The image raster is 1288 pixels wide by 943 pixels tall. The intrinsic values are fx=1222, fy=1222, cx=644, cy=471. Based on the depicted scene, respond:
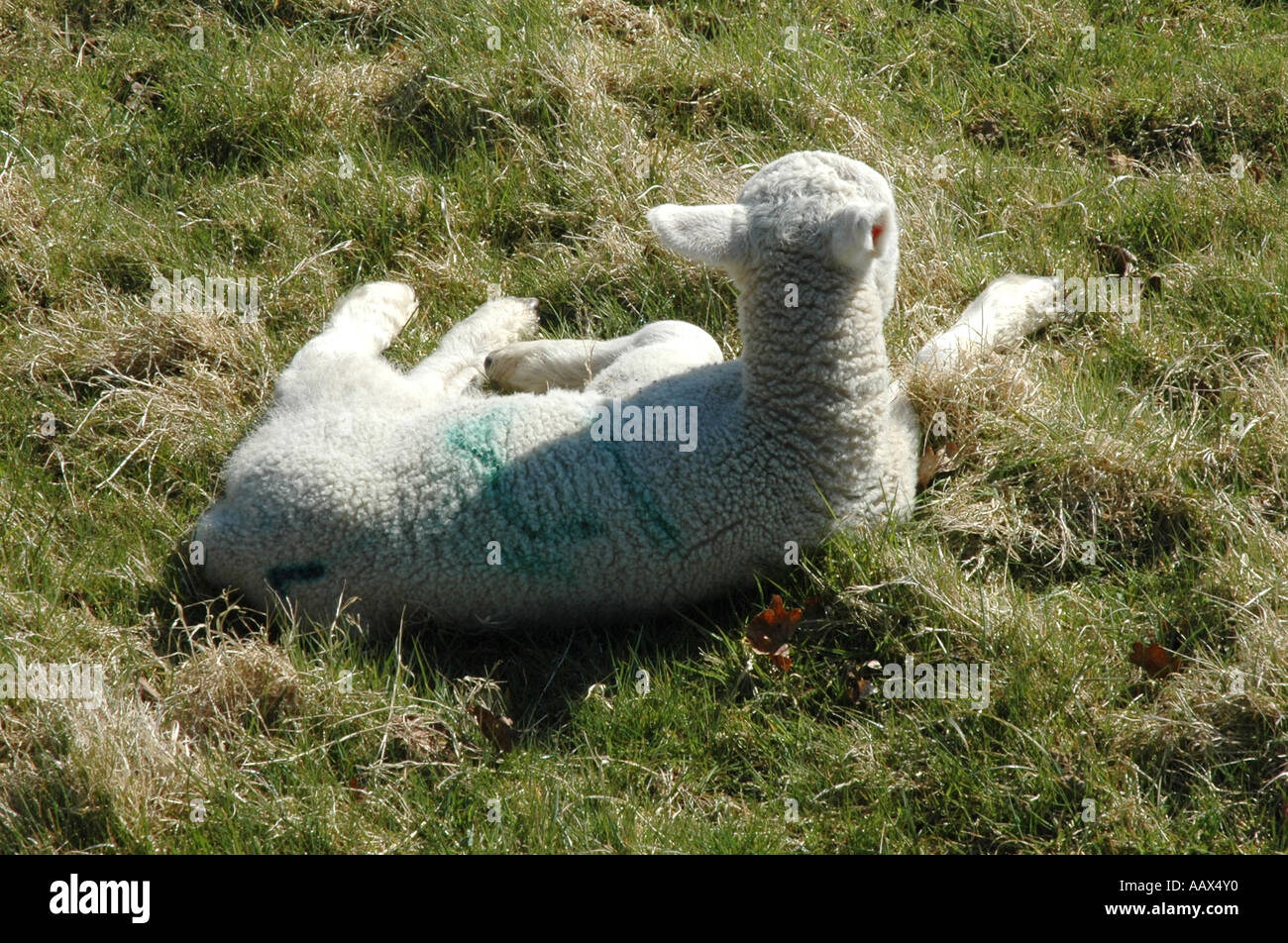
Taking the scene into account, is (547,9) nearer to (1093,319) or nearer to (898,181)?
(898,181)

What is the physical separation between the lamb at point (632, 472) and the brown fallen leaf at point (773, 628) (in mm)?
141

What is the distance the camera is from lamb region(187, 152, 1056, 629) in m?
4.00

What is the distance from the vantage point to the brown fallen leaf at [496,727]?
13.1ft

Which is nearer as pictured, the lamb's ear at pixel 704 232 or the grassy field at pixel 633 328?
the grassy field at pixel 633 328

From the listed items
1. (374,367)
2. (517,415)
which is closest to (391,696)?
(517,415)

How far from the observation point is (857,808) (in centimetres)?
374

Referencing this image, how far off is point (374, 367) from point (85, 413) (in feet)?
4.40
